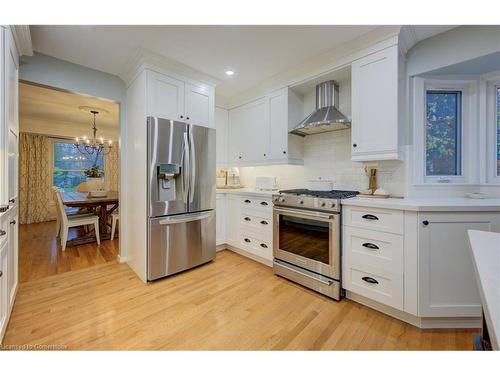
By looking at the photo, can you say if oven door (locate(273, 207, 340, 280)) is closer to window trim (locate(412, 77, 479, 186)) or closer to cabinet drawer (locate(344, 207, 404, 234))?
cabinet drawer (locate(344, 207, 404, 234))

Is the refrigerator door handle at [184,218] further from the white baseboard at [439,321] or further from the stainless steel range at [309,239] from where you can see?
the white baseboard at [439,321]

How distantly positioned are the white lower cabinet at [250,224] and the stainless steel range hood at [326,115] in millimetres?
990

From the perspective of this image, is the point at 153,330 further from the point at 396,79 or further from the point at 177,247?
the point at 396,79

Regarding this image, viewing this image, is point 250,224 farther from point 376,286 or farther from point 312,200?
point 376,286

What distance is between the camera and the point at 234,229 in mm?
3279

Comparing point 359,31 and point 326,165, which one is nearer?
point 359,31

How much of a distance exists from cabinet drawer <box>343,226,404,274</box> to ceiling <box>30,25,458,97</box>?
178cm

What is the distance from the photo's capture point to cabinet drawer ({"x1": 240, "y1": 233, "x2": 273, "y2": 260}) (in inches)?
111

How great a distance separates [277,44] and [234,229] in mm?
2294

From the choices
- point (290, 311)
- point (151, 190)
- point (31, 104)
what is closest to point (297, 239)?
point (290, 311)

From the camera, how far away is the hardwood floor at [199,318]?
157 centimetres

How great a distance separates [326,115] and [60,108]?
483cm

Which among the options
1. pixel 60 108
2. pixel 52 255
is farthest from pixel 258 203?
pixel 60 108

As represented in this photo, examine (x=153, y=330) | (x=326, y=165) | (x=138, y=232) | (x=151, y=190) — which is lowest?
(x=153, y=330)
